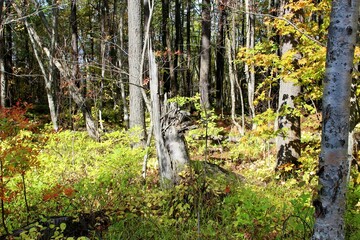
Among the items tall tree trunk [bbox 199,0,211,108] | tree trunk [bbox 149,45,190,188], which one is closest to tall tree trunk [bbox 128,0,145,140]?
tree trunk [bbox 149,45,190,188]

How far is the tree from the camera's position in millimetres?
2215

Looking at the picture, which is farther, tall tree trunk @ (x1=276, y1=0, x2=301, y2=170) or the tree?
tall tree trunk @ (x1=276, y1=0, x2=301, y2=170)

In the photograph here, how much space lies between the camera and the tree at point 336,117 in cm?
221

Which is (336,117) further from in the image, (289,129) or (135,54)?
(135,54)

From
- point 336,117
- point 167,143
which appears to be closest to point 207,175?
point 167,143

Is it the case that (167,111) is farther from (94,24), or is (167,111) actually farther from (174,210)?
(94,24)

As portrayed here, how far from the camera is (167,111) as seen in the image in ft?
17.0

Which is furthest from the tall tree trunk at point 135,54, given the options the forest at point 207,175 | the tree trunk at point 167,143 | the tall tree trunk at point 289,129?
the tall tree trunk at point 289,129

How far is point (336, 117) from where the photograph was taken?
2.25 meters

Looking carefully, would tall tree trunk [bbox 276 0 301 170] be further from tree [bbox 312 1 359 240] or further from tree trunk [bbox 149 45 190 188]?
tree [bbox 312 1 359 240]

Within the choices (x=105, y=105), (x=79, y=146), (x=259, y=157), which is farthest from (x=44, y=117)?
(x=259, y=157)

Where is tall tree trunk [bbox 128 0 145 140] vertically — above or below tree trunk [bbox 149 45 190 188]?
above

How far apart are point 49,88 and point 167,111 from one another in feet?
23.4

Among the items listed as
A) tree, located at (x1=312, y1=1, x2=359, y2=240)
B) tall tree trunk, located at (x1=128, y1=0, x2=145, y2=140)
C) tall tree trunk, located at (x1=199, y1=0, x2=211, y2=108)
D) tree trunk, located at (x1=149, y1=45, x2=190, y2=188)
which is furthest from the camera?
tall tree trunk, located at (x1=199, y1=0, x2=211, y2=108)
